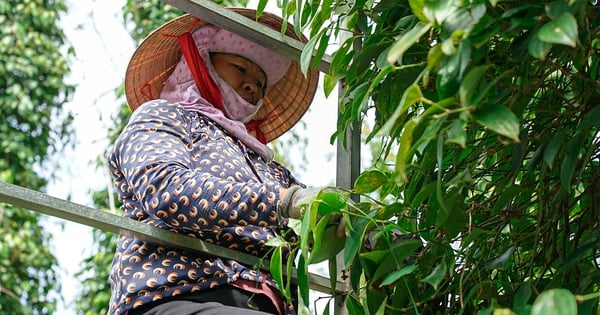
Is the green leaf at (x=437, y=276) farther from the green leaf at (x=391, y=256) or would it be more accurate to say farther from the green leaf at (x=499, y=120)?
→ the green leaf at (x=499, y=120)

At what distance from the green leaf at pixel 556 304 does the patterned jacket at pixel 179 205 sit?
1.87ft

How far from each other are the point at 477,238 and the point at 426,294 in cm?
9

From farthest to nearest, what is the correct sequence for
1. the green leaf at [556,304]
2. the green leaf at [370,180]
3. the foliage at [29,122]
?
the foliage at [29,122], the green leaf at [370,180], the green leaf at [556,304]

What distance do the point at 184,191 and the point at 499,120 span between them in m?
0.62

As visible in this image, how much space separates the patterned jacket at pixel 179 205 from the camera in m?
1.53

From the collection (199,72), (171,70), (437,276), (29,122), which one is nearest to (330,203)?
(437,276)

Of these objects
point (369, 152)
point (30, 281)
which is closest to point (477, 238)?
point (369, 152)

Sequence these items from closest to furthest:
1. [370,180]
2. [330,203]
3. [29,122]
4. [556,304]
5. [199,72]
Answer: [556,304] → [330,203] → [370,180] → [199,72] → [29,122]

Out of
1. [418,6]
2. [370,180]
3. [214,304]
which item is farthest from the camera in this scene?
[214,304]

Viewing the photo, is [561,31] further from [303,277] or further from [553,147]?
[303,277]

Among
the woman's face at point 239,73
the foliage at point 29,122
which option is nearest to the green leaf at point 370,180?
the woman's face at point 239,73

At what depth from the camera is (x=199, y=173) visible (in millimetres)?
1575

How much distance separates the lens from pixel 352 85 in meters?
1.51

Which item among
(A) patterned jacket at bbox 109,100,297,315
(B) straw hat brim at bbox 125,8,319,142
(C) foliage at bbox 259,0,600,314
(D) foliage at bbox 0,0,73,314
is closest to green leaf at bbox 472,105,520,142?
(C) foliage at bbox 259,0,600,314
